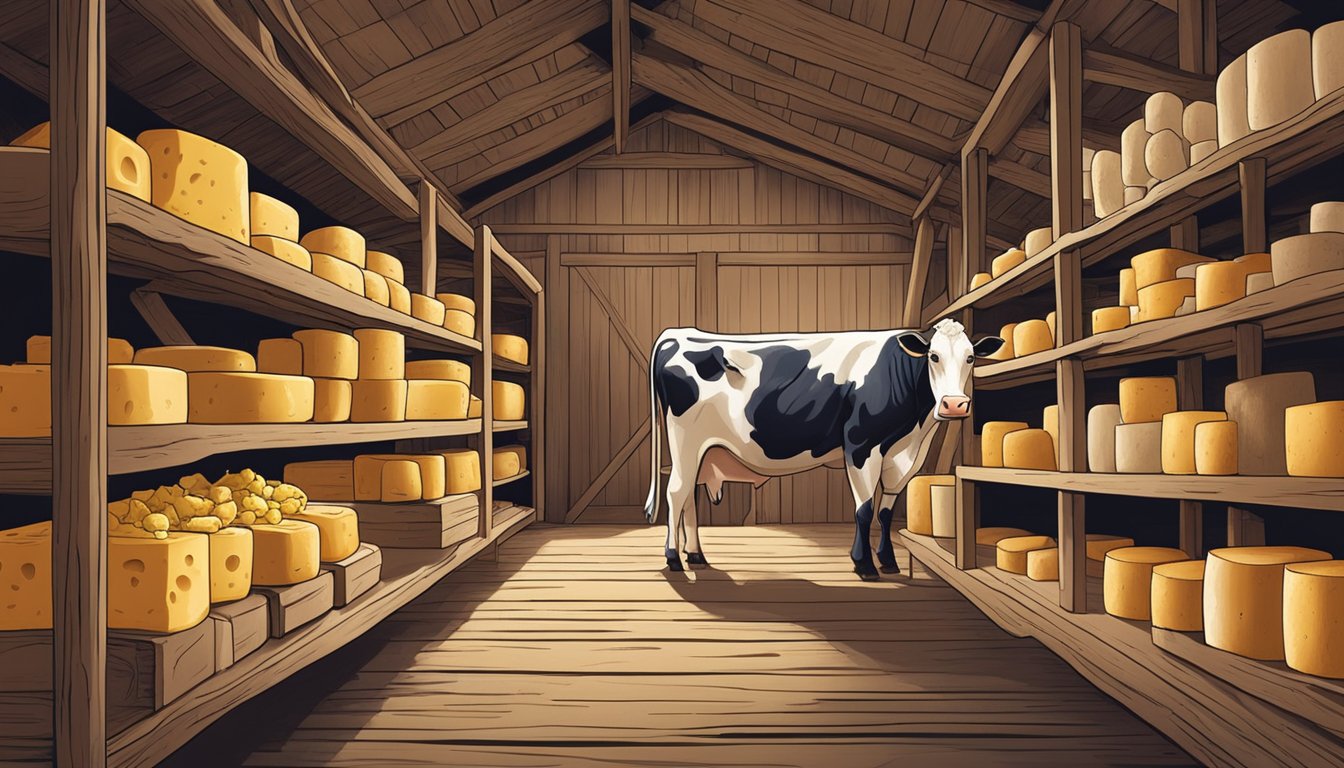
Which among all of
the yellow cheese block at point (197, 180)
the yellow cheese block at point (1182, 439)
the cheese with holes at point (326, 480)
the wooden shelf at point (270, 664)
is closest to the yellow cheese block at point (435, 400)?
the cheese with holes at point (326, 480)

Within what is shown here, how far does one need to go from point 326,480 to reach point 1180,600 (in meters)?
3.11

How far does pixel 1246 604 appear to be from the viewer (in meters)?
1.50

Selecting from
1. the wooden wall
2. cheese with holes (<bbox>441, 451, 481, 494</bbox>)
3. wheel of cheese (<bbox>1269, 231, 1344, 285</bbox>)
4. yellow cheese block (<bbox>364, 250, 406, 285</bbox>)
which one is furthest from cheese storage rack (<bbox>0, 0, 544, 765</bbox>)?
the wooden wall

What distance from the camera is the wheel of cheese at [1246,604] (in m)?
1.48

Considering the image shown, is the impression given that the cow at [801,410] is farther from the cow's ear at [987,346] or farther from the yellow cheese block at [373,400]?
the yellow cheese block at [373,400]

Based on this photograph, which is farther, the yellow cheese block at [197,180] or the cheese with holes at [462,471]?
the cheese with holes at [462,471]

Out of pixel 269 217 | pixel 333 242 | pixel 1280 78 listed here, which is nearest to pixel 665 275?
pixel 333 242

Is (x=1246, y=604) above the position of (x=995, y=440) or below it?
below

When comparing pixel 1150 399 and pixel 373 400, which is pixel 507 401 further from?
pixel 1150 399

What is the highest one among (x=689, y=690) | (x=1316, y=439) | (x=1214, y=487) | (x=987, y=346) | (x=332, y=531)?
(x=987, y=346)

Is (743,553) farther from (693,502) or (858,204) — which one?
(858,204)

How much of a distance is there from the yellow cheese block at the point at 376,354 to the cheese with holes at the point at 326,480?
0.57 m

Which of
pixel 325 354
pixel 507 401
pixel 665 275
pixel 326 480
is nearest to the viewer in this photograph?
pixel 325 354

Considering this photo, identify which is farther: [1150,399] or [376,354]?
[376,354]
